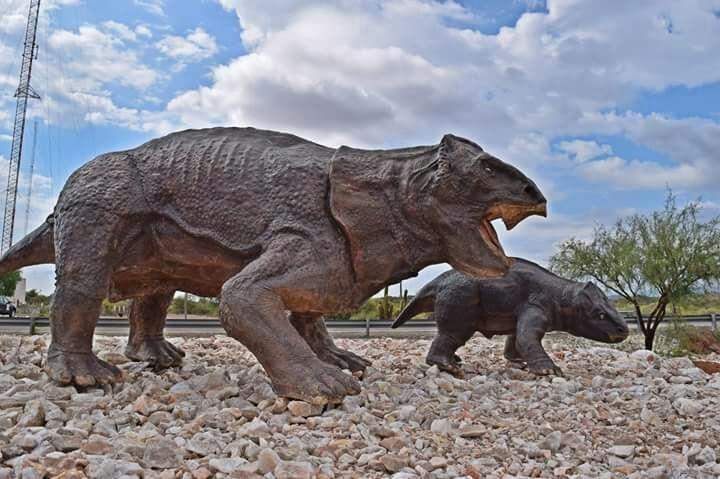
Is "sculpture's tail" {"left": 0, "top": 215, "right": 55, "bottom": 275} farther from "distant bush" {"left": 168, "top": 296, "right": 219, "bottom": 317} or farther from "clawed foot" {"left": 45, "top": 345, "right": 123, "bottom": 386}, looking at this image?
"distant bush" {"left": 168, "top": 296, "right": 219, "bottom": 317}

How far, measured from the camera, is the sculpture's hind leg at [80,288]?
3904 mm

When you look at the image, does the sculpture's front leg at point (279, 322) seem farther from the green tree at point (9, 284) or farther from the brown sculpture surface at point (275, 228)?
the green tree at point (9, 284)

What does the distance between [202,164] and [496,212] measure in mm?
1715

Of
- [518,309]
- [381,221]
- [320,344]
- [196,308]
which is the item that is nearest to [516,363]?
[518,309]

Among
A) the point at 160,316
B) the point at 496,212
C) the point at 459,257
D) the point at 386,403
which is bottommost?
the point at 386,403

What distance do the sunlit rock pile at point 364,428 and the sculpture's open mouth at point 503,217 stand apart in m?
0.88

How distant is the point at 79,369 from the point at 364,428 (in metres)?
1.82

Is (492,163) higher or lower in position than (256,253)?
→ higher

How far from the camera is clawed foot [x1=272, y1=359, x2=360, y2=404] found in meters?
3.38

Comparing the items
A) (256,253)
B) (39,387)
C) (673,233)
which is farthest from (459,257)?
(673,233)

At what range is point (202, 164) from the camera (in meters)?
4.02

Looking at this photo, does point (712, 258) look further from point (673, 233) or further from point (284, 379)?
point (284, 379)

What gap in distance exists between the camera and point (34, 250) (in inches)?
182

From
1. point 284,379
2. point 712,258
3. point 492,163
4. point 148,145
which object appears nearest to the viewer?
point 284,379
